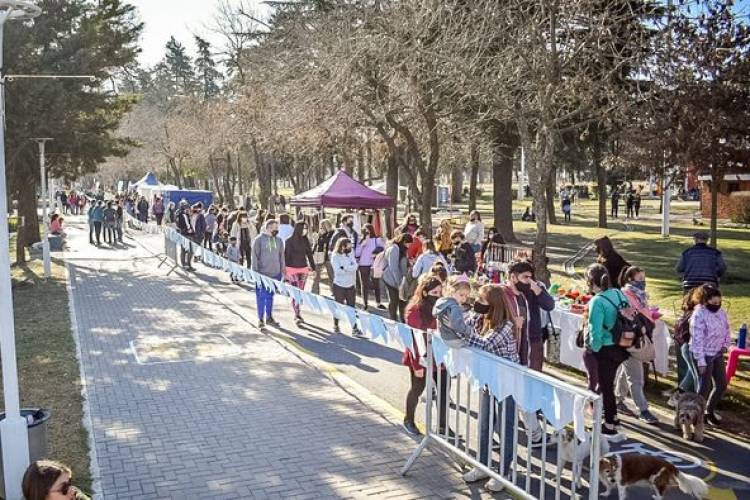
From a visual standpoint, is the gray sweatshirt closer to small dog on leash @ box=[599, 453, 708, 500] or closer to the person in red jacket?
the person in red jacket

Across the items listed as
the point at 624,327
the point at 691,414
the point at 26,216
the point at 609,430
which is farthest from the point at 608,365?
the point at 26,216

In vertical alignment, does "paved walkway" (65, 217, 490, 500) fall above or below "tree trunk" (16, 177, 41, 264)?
below

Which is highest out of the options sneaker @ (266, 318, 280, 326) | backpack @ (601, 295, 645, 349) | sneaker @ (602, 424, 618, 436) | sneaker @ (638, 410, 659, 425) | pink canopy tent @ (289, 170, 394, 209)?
pink canopy tent @ (289, 170, 394, 209)

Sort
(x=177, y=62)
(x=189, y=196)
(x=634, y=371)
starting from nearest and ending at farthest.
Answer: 1. (x=634, y=371)
2. (x=189, y=196)
3. (x=177, y=62)

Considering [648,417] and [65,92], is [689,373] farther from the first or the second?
[65,92]

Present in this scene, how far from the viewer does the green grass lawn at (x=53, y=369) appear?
7.11 m

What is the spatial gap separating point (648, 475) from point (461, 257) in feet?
27.4

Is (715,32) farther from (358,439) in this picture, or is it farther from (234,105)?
(234,105)

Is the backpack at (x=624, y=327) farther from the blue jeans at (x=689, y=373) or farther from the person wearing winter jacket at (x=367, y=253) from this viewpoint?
the person wearing winter jacket at (x=367, y=253)

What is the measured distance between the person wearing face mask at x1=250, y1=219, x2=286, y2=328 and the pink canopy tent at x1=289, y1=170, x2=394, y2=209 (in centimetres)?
841

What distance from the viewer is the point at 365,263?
14.7 meters

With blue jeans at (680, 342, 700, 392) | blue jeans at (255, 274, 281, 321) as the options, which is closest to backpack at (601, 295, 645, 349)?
blue jeans at (680, 342, 700, 392)

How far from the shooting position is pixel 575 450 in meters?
5.36

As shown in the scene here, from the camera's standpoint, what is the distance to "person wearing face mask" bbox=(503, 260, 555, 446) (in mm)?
7371
